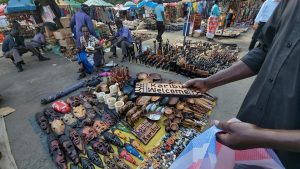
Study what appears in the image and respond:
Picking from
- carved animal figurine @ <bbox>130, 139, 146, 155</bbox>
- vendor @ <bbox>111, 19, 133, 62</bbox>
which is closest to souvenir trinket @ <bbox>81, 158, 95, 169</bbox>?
carved animal figurine @ <bbox>130, 139, 146, 155</bbox>

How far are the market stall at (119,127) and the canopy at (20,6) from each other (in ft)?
25.4

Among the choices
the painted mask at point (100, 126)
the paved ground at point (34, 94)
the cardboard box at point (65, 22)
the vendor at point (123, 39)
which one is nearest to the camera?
the paved ground at point (34, 94)

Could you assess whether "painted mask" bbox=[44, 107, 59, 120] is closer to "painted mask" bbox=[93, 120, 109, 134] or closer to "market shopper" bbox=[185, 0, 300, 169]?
"painted mask" bbox=[93, 120, 109, 134]

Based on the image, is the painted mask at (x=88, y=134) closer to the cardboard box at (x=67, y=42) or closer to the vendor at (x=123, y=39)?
the vendor at (x=123, y=39)

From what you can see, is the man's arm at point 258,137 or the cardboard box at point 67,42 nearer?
the man's arm at point 258,137

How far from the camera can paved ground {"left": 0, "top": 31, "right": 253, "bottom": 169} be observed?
10.3ft

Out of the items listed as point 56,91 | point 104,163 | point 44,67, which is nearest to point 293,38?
point 104,163

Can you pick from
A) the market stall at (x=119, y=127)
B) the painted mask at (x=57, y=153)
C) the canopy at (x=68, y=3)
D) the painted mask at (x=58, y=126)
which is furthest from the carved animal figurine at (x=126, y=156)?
the canopy at (x=68, y=3)

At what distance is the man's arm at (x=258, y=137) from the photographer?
2.32 feet

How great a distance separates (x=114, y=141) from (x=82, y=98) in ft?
6.03

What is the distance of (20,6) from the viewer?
29.7ft

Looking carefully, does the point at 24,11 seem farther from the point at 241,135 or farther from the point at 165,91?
the point at 241,135

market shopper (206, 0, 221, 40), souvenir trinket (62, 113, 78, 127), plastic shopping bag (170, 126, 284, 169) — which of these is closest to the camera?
plastic shopping bag (170, 126, 284, 169)

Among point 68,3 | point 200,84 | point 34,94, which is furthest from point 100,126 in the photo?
point 68,3
